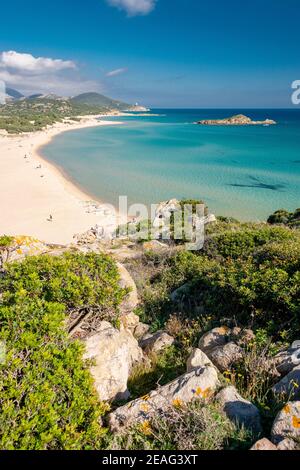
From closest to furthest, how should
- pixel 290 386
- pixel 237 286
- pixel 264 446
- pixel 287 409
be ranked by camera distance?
pixel 264 446
pixel 287 409
pixel 290 386
pixel 237 286

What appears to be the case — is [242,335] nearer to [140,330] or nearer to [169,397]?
[169,397]

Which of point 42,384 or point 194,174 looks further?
point 194,174

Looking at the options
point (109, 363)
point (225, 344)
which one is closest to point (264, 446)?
point (225, 344)

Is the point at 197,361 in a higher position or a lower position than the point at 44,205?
higher

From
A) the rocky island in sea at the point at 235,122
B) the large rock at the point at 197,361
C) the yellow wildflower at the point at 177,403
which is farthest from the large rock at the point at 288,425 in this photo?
the rocky island in sea at the point at 235,122

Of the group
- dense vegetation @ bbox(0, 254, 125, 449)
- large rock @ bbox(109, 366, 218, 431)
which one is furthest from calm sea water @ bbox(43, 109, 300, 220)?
dense vegetation @ bbox(0, 254, 125, 449)

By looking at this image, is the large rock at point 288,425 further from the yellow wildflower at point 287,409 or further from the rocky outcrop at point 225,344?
the rocky outcrop at point 225,344
